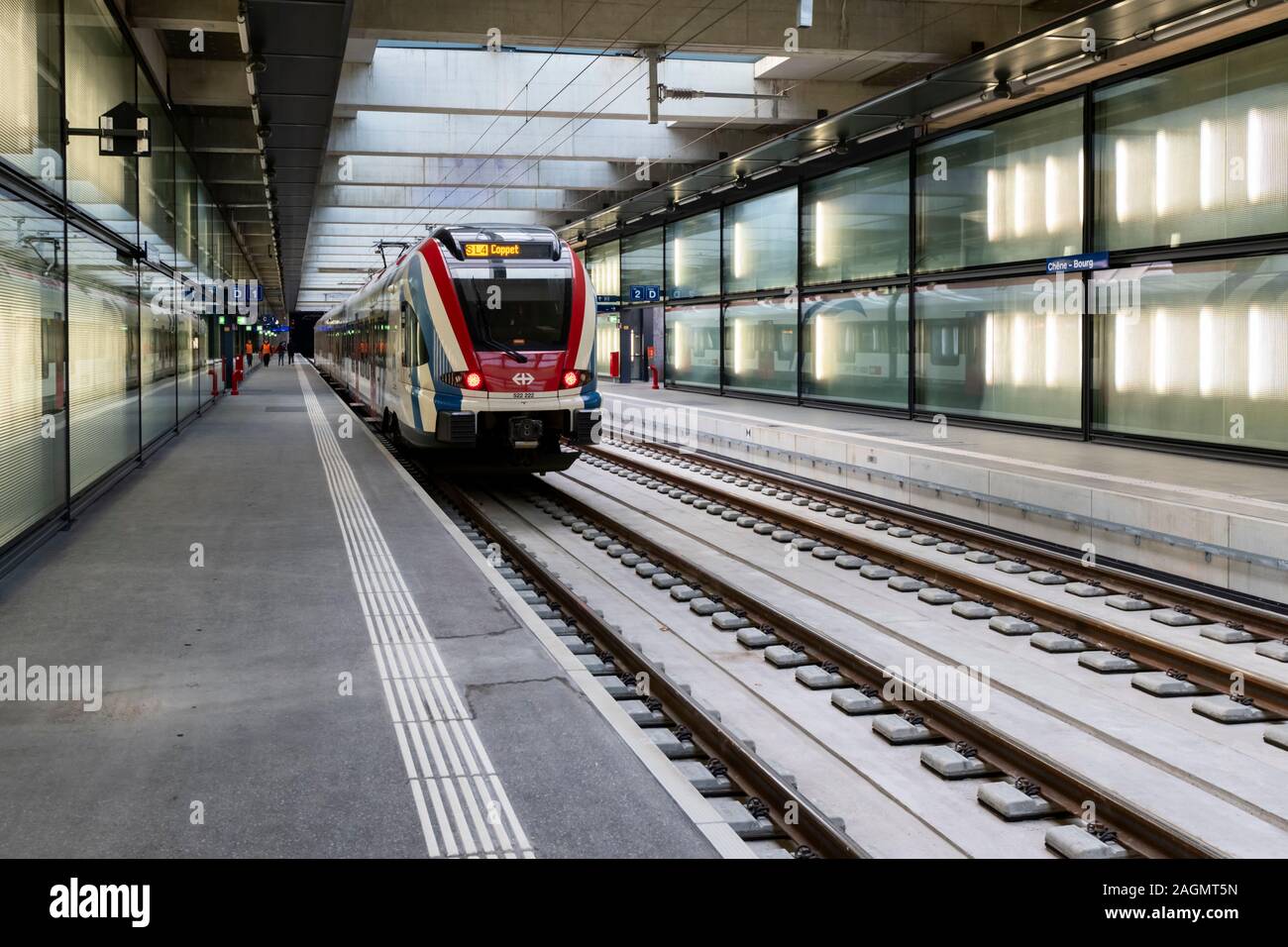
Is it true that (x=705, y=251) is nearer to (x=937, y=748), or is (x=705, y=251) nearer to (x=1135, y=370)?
(x=1135, y=370)

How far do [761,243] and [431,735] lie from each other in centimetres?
2369

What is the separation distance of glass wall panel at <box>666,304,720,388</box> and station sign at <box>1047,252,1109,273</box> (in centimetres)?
1399

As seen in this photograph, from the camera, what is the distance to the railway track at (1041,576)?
6.98 m

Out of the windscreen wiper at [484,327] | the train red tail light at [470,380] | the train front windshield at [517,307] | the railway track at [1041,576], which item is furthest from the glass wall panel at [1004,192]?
the train red tail light at [470,380]

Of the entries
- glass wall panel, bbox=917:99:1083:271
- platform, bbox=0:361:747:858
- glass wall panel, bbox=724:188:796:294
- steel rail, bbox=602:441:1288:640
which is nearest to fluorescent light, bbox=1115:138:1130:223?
glass wall panel, bbox=917:99:1083:271

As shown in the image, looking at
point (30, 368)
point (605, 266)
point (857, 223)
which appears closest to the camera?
point (30, 368)

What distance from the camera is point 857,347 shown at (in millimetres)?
23344

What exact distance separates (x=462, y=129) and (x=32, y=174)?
15.1 metres

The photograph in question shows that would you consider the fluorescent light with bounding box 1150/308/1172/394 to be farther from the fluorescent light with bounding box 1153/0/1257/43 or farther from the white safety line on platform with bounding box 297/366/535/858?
the white safety line on platform with bounding box 297/366/535/858

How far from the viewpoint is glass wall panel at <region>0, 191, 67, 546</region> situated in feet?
28.7

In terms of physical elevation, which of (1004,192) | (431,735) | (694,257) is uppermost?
(694,257)

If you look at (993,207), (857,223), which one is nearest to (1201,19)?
(993,207)

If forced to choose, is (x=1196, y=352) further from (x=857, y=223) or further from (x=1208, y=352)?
(x=857, y=223)
